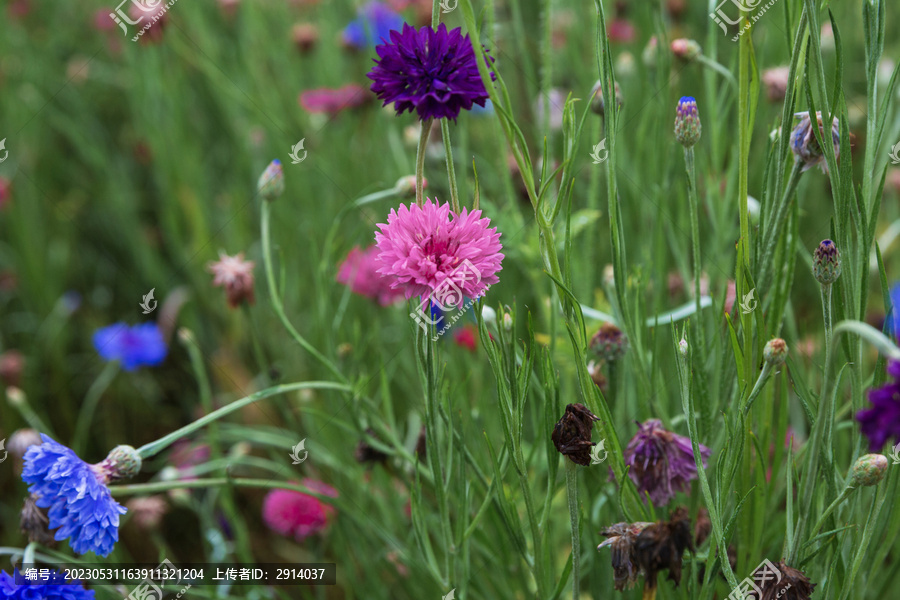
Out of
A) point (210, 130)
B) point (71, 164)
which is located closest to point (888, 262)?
point (210, 130)

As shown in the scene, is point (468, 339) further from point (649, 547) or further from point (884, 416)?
point (884, 416)

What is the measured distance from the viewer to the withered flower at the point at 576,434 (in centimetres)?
52

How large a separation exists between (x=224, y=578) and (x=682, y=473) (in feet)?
1.80

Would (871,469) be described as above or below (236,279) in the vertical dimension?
below

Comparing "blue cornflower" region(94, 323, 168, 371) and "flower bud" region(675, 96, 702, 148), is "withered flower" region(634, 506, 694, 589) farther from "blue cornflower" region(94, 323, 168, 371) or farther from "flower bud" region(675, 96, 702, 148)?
"blue cornflower" region(94, 323, 168, 371)

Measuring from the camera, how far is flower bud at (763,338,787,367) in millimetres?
505

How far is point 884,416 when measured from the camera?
1.17 ft

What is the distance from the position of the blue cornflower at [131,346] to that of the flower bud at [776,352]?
0.96m

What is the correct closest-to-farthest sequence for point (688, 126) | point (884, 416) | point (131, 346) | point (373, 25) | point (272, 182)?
1. point (884, 416)
2. point (688, 126)
3. point (272, 182)
4. point (131, 346)
5. point (373, 25)

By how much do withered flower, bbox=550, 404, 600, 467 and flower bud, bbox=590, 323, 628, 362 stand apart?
0.17m

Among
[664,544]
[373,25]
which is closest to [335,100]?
[373,25]

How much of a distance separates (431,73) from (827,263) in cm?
30

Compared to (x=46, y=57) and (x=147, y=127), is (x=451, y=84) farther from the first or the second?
(x=46, y=57)

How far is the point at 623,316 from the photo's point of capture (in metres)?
0.62
